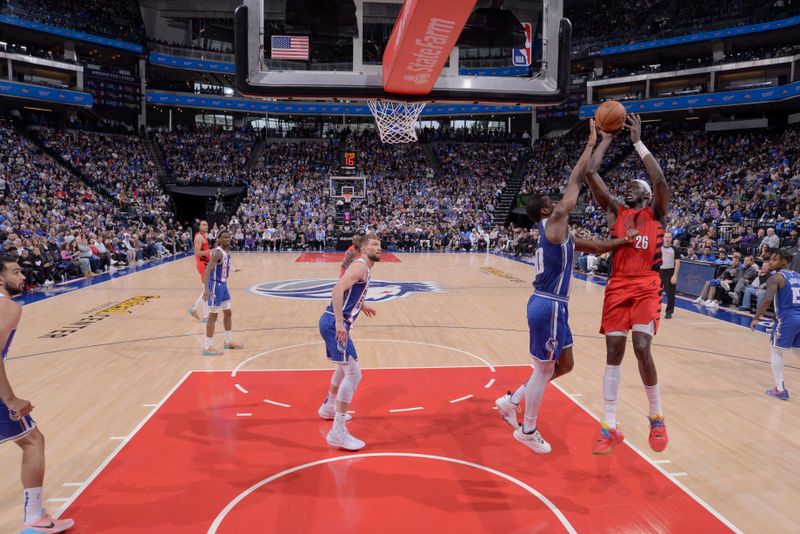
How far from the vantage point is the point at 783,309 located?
5.66 metres

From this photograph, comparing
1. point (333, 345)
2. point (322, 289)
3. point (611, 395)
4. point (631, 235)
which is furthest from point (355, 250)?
point (322, 289)

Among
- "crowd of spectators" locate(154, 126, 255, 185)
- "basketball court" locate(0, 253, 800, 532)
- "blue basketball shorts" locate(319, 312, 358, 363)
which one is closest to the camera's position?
"basketball court" locate(0, 253, 800, 532)

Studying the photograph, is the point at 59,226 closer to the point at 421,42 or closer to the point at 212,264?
the point at 212,264

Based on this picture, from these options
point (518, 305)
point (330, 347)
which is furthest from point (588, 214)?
point (330, 347)

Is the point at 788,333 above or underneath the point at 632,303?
underneath

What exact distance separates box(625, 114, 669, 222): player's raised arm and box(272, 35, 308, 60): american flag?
4389 millimetres

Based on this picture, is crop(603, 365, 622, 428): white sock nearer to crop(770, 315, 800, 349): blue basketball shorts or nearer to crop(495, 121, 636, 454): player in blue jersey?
crop(495, 121, 636, 454): player in blue jersey

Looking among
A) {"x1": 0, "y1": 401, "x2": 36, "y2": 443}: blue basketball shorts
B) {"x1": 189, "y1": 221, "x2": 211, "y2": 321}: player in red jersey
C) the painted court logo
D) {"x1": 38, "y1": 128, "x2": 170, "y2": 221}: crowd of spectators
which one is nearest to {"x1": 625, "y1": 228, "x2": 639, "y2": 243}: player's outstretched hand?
{"x1": 0, "y1": 401, "x2": 36, "y2": 443}: blue basketball shorts

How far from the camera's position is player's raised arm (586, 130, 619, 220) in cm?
388

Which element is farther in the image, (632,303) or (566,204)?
(632,303)

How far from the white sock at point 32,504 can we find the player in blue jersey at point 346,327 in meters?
1.99

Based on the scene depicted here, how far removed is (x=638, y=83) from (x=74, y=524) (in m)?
37.2

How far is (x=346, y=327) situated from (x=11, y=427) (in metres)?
2.36

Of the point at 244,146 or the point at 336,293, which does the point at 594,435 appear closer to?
the point at 336,293
